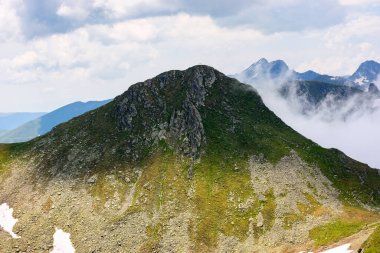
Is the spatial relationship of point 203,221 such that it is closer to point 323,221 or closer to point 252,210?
point 252,210

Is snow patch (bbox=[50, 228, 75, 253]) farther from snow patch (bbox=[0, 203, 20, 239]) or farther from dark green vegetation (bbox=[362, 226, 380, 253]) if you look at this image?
dark green vegetation (bbox=[362, 226, 380, 253])

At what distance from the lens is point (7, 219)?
120 metres

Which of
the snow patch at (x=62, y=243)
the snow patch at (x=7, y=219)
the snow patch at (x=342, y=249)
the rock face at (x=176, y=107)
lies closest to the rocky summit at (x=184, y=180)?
the rock face at (x=176, y=107)

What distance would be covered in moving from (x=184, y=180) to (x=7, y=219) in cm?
5567

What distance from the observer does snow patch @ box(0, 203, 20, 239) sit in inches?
4518

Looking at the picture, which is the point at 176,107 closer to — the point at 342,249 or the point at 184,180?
the point at 184,180

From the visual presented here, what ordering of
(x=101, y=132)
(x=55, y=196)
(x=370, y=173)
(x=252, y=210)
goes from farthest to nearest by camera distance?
1. (x=101, y=132)
2. (x=370, y=173)
3. (x=55, y=196)
4. (x=252, y=210)

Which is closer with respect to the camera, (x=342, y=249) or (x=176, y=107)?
(x=342, y=249)

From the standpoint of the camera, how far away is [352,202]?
11819 centimetres

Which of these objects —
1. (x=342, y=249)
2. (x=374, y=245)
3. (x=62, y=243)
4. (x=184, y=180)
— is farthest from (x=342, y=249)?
(x=62, y=243)

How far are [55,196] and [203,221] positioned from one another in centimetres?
4949

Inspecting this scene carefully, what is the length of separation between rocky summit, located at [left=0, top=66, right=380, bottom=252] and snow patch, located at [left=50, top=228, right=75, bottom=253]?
62.6 inches

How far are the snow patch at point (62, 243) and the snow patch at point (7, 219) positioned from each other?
37.5 feet

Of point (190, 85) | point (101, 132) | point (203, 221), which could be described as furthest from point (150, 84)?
point (203, 221)
